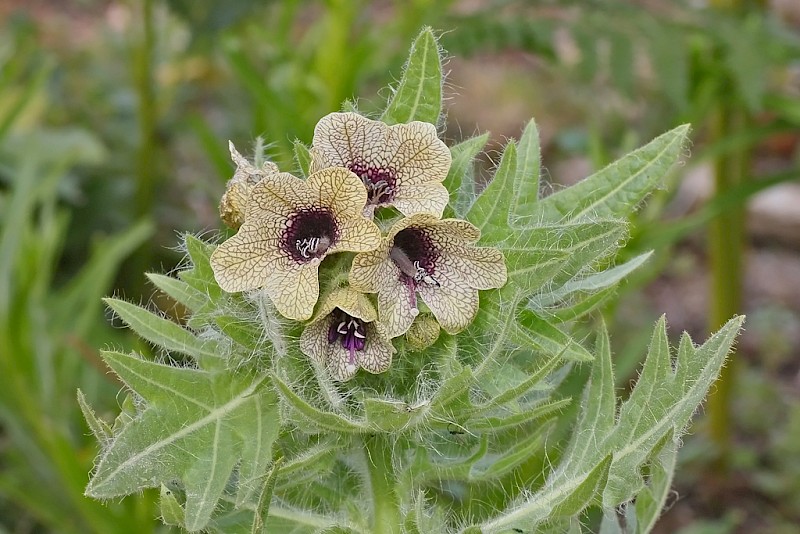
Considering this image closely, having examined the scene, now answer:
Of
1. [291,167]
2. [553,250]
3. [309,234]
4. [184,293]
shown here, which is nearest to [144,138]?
[291,167]

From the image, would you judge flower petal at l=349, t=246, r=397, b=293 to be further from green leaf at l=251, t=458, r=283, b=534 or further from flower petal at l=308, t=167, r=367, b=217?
green leaf at l=251, t=458, r=283, b=534

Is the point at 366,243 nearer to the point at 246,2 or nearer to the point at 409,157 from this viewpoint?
the point at 409,157

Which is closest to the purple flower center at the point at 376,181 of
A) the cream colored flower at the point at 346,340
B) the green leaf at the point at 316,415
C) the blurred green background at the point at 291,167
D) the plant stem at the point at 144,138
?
the cream colored flower at the point at 346,340

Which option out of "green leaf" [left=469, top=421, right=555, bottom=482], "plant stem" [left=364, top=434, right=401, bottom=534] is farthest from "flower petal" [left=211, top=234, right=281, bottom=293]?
"green leaf" [left=469, top=421, right=555, bottom=482]

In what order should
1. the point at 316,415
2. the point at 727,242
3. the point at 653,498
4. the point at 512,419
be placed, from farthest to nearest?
the point at 727,242 < the point at 653,498 < the point at 512,419 < the point at 316,415

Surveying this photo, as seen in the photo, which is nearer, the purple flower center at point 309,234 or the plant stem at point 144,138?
the purple flower center at point 309,234

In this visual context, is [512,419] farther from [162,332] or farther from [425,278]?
[162,332]

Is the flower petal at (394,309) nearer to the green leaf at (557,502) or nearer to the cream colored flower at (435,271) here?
the cream colored flower at (435,271)
